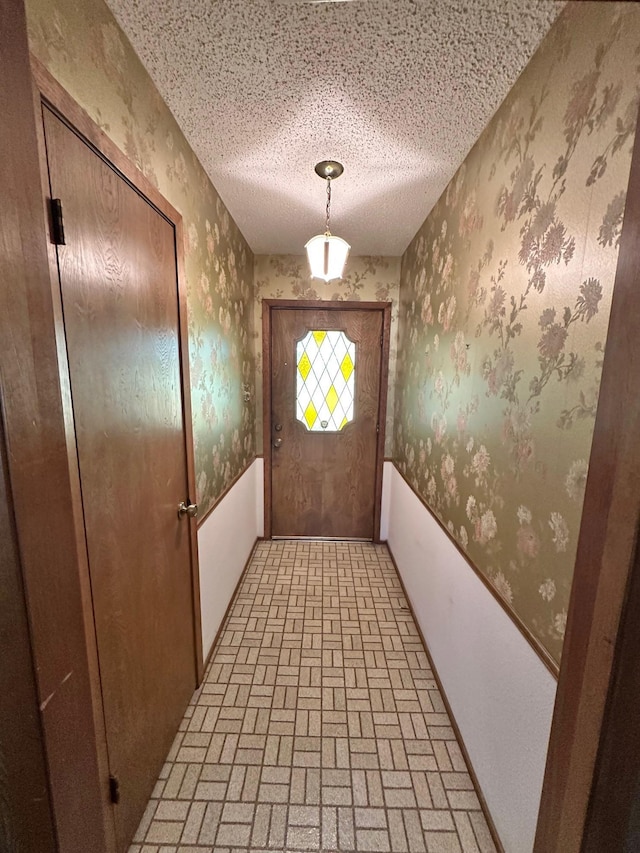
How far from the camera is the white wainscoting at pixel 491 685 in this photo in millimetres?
878

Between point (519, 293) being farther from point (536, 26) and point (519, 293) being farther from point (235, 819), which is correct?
point (235, 819)

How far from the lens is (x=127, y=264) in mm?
933

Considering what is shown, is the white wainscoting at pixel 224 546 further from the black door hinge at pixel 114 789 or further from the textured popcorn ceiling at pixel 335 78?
the textured popcorn ceiling at pixel 335 78

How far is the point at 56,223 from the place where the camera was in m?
0.69

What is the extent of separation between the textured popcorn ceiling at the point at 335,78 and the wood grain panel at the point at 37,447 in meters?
0.49

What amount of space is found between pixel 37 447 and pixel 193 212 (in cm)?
140

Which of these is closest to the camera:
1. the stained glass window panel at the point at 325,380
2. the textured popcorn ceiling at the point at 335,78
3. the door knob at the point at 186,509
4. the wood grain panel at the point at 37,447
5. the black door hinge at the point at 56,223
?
the wood grain panel at the point at 37,447

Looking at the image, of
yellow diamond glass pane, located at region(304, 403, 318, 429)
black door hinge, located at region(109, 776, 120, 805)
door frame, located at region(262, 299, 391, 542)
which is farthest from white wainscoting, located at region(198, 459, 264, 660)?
black door hinge, located at region(109, 776, 120, 805)

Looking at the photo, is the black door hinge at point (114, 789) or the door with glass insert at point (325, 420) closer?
the black door hinge at point (114, 789)

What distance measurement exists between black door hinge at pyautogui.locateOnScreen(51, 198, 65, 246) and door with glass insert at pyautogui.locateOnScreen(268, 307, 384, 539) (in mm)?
1988

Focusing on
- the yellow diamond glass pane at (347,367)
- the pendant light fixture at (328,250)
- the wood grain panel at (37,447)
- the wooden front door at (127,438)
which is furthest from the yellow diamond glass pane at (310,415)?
the wood grain panel at (37,447)

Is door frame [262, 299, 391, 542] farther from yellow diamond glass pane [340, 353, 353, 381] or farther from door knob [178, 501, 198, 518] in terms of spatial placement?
door knob [178, 501, 198, 518]

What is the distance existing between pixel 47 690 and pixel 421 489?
1767 millimetres

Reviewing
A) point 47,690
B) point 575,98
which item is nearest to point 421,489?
point 575,98
